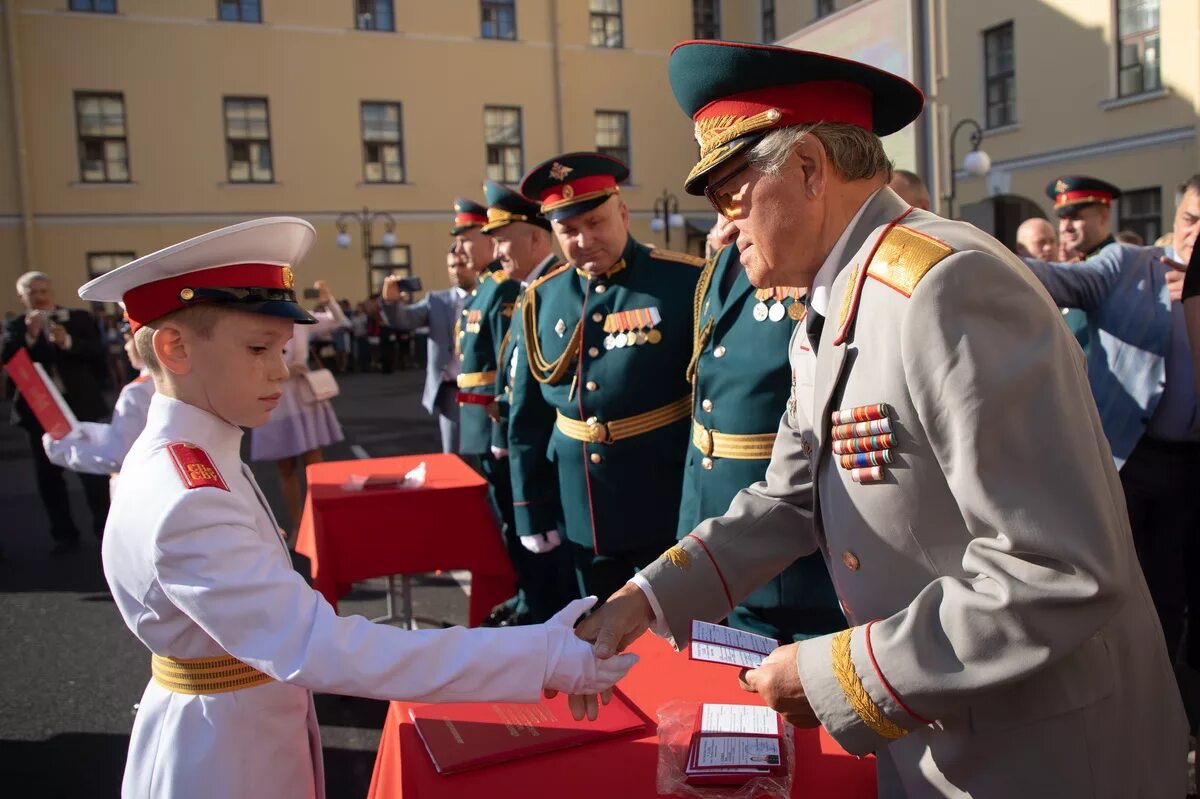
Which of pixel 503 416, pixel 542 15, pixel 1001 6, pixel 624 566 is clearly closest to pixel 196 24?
pixel 542 15

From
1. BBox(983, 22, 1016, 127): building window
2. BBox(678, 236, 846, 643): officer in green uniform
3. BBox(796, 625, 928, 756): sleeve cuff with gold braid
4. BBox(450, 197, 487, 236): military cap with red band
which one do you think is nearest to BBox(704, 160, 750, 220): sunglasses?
BBox(796, 625, 928, 756): sleeve cuff with gold braid

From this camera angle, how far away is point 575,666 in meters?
1.55

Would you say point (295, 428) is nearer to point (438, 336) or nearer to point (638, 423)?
point (438, 336)

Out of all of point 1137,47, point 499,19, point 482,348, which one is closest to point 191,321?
point 482,348

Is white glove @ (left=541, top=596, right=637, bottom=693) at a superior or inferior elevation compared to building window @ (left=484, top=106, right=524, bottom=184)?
inferior

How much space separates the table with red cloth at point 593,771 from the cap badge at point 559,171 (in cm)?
243

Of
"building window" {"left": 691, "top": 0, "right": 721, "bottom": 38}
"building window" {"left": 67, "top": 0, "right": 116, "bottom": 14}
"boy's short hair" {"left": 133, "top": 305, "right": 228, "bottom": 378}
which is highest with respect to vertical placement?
"building window" {"left": 691, "top": 0, "right": 721, "bottom": 38}

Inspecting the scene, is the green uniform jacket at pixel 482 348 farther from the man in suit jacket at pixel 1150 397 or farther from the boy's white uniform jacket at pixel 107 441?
the man in suit jacket at pixel 1150 397

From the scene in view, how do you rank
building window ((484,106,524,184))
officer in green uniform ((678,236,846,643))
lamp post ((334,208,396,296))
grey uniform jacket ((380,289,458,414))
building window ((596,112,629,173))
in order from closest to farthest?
officer in green uniform ((678,236,846,643)) → grey uniform jacket ((380,289,458,414)) → lamp post ((334,208,396,296)) → building window ((484,106,524,184)) → building window ((596,112,629,173))

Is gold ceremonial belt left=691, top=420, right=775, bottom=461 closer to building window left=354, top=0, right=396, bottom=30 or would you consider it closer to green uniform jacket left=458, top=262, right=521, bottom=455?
green uniform jacket left=458, top=262, right=521, bottom=455

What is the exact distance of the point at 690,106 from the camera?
162 centimetres

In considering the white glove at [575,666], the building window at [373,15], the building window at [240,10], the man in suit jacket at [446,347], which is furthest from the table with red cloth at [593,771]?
the building window at [373,15]

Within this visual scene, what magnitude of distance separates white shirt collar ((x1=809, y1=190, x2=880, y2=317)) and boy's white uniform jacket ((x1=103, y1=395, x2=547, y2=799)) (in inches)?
28.9

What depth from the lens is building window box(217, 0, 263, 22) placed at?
2222cm
